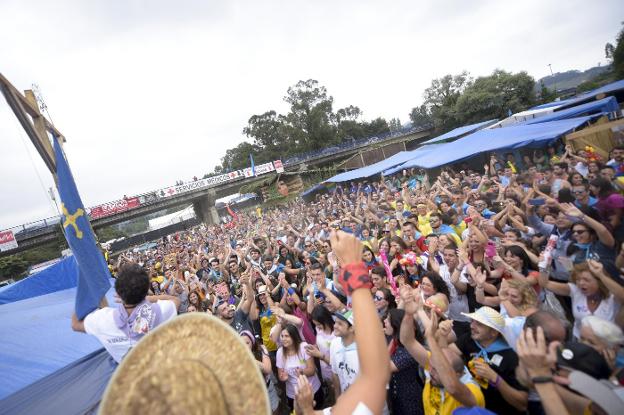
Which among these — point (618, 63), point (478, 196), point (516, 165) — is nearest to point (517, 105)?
point (618, 63)

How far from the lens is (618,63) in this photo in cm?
2808

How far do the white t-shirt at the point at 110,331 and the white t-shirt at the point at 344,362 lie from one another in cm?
134

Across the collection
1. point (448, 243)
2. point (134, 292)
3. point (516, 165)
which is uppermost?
point (134, 292)

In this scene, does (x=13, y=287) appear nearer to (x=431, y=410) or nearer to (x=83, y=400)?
(x=83, y=400)

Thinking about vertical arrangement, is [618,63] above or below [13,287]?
above

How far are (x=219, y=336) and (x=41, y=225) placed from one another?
34213 millimetres

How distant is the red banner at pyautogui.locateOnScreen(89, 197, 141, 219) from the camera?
2692 centimetres

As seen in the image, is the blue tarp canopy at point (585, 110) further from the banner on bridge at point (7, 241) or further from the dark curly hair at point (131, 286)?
the banner on bridge at point (7, 241)

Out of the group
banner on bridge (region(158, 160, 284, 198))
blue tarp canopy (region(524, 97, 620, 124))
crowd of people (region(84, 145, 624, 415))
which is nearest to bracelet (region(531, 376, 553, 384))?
crowd of people (region(84, 145, 624, 415))

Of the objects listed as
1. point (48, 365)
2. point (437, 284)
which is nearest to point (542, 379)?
point (437, 284)

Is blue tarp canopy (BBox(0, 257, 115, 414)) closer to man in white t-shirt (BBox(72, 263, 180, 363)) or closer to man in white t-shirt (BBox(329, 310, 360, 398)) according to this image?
man in white t-shirt (BBox(72, 263, 180, 363))

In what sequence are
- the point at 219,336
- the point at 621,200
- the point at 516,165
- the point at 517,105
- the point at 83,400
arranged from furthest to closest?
1. the point at 517,105
2. the point at 516,165
3. the point at 621,200
4. the point at 83,400
5. the point at 219,336

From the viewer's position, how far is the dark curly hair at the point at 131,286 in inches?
74.6

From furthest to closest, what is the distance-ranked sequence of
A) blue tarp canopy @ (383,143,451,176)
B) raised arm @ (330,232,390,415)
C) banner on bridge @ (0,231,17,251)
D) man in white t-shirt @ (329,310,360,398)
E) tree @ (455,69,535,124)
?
tree @ (455,69,535,124)
banner on bridge @ (0,231,17,251)
blue tarp canopy @ (383,143,451,176)
man in white t-shirt @ (329,310,360,398)
raised arm @ (330,232,390,415)
